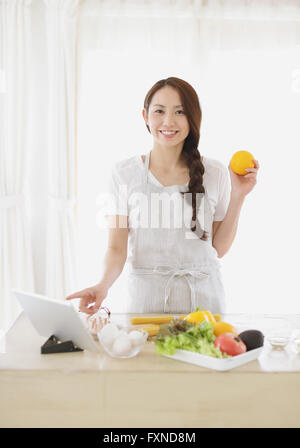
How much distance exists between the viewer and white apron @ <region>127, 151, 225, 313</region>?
2287mm

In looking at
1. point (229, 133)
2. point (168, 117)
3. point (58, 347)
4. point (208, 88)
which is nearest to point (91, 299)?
point (58, 347)

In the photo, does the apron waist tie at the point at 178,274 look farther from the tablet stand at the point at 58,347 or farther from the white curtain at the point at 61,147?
the white curtain at the point at 61,147

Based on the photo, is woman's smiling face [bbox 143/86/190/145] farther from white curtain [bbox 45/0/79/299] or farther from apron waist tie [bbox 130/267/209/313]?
white curtain [bbox 45/0/79/299]

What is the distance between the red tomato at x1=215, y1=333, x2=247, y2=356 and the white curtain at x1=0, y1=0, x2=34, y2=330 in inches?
94.7

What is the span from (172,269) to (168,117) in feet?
2.37

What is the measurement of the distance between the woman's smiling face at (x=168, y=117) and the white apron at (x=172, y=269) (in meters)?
0.24

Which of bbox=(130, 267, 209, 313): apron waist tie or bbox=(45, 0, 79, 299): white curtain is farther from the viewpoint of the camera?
bbox=(45, 0, 79, 299): white curtain

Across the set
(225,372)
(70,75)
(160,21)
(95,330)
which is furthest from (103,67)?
(225,372)

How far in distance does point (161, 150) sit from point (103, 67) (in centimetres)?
150

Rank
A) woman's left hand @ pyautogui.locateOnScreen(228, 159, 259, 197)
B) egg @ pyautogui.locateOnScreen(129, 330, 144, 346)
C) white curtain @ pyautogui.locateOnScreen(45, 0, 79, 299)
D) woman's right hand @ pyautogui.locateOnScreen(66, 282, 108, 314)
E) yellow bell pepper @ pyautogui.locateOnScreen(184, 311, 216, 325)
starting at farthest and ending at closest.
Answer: white curtain @ pyautogui.locateOnScreen(45, 0, 79, 299) < woman's left hand @ pyautogui.locateOnScreen(228, 159, 259, 197) < woman's right hand @ pyautogui.locateOnScreen(66, 282, 108, 314) < yellow bell pepper @ pyautogui.locateOnScreen(184, 311, 216, 325) < egg @ pyautogui.locateOnScreen(129, 330, 144, 346)

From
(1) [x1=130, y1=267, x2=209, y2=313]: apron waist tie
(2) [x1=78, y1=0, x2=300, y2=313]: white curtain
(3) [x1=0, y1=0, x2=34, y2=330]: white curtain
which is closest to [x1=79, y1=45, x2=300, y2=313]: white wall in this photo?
(2) [x1=78, y1=0, x2=300, y2=313]: white curtain

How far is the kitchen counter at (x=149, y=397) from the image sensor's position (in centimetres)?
145

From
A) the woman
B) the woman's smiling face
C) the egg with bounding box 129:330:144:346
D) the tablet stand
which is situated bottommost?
the tablet stand

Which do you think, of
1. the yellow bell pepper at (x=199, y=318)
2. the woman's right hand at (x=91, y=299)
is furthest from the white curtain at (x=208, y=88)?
the yellow bell pepper at (x=199, y=318)
